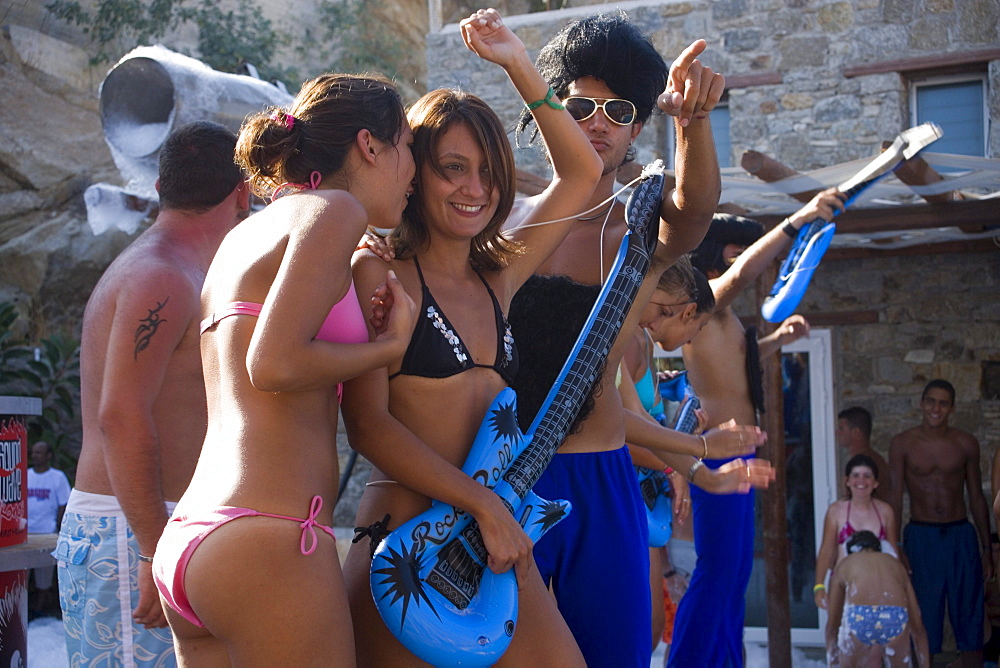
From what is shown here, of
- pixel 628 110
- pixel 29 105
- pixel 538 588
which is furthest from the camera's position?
pixel 29 105

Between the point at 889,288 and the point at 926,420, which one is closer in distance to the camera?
the point at 926,420

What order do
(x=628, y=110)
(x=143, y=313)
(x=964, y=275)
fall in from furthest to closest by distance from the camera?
(x=964, y=275) < (x=628, y=110) < (x=143, y=313)

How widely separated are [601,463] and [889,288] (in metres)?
6.69

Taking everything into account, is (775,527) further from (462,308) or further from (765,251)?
(462,308)

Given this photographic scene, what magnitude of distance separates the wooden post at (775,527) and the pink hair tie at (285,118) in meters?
4.71

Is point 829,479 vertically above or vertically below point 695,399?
below

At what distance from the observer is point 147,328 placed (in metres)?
2.66

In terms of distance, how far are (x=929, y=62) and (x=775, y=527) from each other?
4323 mm

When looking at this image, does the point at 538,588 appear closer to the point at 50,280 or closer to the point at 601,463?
the point at 601,463

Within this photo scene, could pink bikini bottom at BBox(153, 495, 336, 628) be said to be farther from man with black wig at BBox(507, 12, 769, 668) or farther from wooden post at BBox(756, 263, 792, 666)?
wooden post at BBox(756, 263, 792, 666)

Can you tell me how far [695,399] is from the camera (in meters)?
4.86

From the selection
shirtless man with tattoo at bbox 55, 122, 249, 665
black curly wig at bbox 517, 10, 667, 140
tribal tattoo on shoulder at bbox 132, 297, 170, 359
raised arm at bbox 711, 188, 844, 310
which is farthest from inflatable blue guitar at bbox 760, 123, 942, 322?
tribal tattoo on shoulder at bbox 132, 297, 170, 359

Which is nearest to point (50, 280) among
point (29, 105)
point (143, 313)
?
point (29, 105)

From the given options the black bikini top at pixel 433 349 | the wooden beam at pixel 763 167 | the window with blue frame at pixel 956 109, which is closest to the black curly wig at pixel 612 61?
the black bikini top at pixel 433 349
